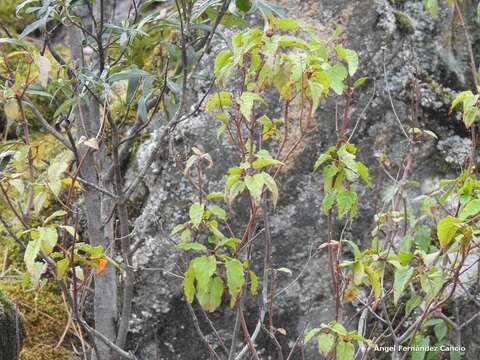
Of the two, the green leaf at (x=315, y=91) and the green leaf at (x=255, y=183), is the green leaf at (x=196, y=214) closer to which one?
the green leaf at (x=255, y=183)

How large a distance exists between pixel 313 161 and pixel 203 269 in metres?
1.07

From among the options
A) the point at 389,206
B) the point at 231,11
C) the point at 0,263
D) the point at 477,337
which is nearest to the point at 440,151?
the point at 389,206

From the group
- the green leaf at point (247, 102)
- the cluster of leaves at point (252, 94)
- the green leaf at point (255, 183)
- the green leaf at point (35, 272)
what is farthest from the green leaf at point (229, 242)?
the green leaf at point (35, 272)

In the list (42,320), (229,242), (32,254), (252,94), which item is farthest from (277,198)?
(42,320)

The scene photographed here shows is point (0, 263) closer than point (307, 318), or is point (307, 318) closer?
point (307, 318)

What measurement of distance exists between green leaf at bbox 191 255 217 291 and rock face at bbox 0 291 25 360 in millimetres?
646

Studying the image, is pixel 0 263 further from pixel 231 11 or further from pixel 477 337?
pixel 477 337

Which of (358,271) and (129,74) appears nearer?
(129,74)

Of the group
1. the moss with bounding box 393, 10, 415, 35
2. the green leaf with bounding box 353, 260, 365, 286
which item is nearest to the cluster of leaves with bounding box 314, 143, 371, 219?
the green leaf with bounding box 353, 260, 365, 286

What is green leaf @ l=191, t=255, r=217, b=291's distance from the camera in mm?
1520

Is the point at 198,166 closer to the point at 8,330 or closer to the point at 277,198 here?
the point at 277,198

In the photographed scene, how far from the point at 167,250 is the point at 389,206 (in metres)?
0.87

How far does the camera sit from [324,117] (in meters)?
2.56

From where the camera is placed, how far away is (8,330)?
6.26 ft
